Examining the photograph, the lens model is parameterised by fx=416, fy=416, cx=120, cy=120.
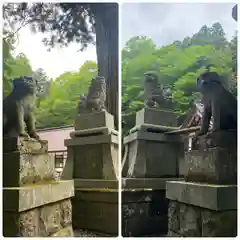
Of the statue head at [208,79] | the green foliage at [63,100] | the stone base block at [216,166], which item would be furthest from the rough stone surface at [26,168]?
the statue head at [208,79]

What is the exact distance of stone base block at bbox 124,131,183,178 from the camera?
2.58 m

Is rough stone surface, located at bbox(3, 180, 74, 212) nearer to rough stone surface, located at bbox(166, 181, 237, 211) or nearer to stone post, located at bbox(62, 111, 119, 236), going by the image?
stone post, located at bbox(62, 111, 119, 236)

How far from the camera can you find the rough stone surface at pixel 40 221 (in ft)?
8.11

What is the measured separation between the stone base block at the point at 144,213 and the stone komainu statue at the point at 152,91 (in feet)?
1.82

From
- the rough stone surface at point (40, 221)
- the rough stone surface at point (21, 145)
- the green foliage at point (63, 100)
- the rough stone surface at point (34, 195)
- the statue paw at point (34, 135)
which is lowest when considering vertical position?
the rough stone surface at point (40, 221)

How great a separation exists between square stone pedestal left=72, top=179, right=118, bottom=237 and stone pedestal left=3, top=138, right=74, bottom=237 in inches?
2.0

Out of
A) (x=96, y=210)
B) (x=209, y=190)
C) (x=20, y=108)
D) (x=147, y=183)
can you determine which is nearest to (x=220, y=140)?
(x=209, y=190)

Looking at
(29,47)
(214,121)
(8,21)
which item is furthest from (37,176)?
(214,121)

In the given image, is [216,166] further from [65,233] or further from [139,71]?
[65,233]

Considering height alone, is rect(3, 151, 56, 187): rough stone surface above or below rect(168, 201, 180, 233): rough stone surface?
above

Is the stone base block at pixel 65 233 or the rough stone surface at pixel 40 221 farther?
the stone base block at pixel 65 233

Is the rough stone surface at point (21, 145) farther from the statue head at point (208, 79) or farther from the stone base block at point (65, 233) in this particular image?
the statue head at point (208, 79)

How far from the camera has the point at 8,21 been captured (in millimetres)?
2578

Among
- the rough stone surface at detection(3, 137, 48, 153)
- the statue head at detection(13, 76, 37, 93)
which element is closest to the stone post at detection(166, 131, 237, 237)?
the rough stone surface at detection(3, 137, 48, 153)
